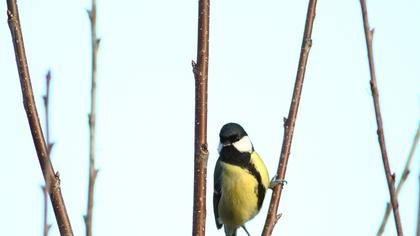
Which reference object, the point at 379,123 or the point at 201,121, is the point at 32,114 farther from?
the point at 379,123

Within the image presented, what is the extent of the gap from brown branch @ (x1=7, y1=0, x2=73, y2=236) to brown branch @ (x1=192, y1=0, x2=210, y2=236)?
433 mm

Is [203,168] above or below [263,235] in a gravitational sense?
above

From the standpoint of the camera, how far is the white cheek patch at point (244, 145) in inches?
205

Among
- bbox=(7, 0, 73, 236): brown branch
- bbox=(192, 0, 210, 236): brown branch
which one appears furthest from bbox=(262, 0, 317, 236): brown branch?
bbox=(7, 0, 73, 236): brown branch

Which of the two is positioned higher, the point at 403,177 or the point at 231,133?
the point at 403,177

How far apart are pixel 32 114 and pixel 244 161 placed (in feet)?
11.0

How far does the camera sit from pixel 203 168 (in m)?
2.14

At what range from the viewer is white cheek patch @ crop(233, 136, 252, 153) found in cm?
521

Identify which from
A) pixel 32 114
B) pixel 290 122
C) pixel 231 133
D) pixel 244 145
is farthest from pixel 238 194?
pixel 32 114

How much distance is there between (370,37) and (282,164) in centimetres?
100

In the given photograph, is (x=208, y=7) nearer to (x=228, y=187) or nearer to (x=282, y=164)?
(x=282, y=164)

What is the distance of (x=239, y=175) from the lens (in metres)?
5.28

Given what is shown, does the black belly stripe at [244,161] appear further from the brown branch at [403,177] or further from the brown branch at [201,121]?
the brown branch at [403,177]

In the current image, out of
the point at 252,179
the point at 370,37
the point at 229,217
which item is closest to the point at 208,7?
the point at 370,37
